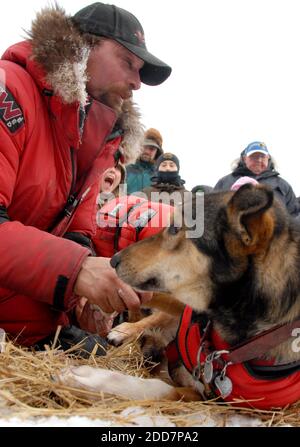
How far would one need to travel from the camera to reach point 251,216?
1.82 m

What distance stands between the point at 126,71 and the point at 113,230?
1.12 m

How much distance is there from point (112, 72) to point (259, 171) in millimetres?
3381

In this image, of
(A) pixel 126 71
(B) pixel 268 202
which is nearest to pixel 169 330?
(B) pixel 268 202

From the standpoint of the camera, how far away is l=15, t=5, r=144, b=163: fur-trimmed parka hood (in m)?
2.35

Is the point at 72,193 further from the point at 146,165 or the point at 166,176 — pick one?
the point at 146,165

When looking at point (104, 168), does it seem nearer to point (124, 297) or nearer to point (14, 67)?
point (14, 67)


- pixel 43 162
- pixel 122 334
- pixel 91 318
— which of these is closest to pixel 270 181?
pixel 122 334

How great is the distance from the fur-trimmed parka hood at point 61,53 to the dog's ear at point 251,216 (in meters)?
0.99

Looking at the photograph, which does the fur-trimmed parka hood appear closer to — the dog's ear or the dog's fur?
the dog's fur

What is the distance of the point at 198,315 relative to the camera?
7.30 feet

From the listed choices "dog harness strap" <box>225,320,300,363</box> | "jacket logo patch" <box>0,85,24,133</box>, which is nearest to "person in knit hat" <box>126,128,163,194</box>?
"jacket logo patch" <box>0,85,24,133</box>

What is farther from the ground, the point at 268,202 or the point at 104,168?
the point at 268,202

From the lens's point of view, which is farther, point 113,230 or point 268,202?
point 113,230

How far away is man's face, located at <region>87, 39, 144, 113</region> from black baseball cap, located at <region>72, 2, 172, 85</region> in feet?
0.16
